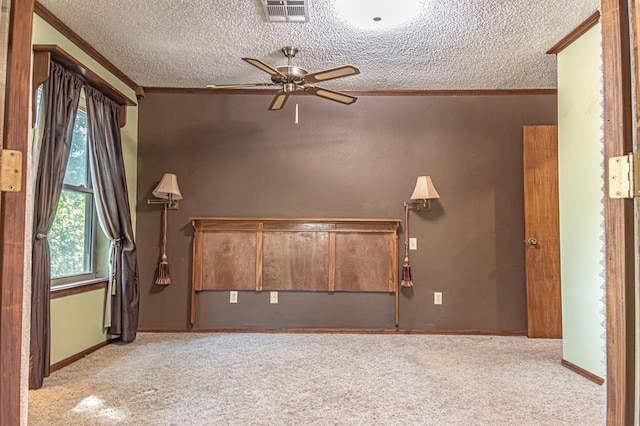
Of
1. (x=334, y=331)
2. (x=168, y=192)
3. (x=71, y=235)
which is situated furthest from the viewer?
(x=334, y=331)

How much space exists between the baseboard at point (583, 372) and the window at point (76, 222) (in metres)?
4.13

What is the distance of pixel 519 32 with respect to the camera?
3.05m

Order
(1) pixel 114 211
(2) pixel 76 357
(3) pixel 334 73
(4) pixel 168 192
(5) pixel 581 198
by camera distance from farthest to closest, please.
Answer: (4) pixel 168 192, (1) pixel 114 211, (2) pixel 76 357, (5) pixel 581 198, (3) pixel 334 73

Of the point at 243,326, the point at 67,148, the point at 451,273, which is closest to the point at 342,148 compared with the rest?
the point at 451,273

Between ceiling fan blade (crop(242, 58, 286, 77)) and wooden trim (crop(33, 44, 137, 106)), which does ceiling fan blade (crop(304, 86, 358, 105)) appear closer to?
ceiling fan blade (crop(242, 58, 286, 77))

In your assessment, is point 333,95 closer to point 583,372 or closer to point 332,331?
point 332,331

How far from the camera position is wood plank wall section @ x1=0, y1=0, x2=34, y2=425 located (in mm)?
904

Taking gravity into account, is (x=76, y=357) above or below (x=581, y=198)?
below

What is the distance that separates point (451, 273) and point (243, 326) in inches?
91.8

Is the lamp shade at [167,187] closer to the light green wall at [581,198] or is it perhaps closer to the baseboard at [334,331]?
the baseboard at [334,331]

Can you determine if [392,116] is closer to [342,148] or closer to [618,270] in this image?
[342,148]

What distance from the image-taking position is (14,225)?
931 mm

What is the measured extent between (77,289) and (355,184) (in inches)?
111

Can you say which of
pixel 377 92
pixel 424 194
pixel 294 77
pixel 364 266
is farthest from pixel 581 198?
pixel 294 77
